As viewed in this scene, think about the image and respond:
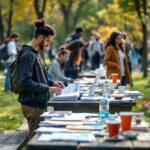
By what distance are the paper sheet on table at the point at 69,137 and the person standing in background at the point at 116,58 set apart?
7.08 m

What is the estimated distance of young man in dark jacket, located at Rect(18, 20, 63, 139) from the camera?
7148 millimetres

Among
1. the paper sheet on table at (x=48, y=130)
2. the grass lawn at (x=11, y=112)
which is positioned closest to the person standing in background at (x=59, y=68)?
the grass lawn at (x=11, y=112)

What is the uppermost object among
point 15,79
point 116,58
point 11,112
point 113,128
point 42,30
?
point 42,30

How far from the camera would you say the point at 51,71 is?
13164 millimetres

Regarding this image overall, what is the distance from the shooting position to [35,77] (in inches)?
292

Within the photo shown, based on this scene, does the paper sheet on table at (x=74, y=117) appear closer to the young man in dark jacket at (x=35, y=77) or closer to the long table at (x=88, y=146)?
the young man in dark jacket at (x=35, y=77)

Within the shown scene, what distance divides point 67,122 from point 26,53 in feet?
4.03

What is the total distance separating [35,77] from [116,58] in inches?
235

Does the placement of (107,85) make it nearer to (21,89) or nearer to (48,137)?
(21,89)

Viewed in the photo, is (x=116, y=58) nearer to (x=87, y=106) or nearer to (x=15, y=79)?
(x=87, y=106)

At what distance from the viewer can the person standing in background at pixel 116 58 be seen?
12930 millimetres

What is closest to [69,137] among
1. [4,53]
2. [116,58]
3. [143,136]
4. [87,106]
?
[143,136]

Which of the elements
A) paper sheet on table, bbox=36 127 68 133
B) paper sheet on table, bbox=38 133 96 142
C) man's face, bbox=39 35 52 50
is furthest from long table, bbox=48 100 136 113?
paper sheet on table, bbox=38 133 96 142

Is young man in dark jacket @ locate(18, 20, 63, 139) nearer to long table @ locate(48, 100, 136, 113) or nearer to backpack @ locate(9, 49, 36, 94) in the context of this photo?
backpack @ locate(9, 49, 36, 94)
